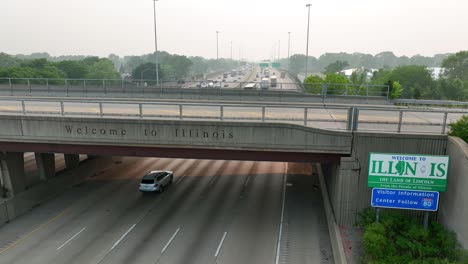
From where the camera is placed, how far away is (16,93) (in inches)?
1551

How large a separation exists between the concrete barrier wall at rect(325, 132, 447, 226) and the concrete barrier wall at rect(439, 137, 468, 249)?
105cm

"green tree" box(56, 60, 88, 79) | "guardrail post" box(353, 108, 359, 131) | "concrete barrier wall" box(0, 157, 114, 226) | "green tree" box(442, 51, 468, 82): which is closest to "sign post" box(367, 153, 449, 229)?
"guardrail post" box(353, 108, 359, 131)

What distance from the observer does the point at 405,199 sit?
16.5 metres

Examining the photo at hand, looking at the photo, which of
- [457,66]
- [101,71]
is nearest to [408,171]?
Answer: [457,66]

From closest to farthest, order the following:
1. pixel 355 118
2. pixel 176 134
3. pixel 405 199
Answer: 1. pixel 405 199
2. pixel 355 118
3. pixel 176 134

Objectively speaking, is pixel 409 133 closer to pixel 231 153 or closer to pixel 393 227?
pixel 393 227

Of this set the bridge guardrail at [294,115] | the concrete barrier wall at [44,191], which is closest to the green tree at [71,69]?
the concrete barrier wall at [44,191]

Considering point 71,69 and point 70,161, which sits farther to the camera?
point 71,69

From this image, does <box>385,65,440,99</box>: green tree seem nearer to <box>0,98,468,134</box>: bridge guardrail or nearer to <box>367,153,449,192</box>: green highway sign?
<box>0,98,468,134</box>: bridge guardrail

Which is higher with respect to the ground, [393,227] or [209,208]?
[393,227]

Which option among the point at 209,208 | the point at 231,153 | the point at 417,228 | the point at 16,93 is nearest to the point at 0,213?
the point at 209,208

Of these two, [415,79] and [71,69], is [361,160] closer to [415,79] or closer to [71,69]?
[415,79]

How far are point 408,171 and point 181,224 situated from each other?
43.1ft

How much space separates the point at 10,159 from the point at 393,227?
23.8m
